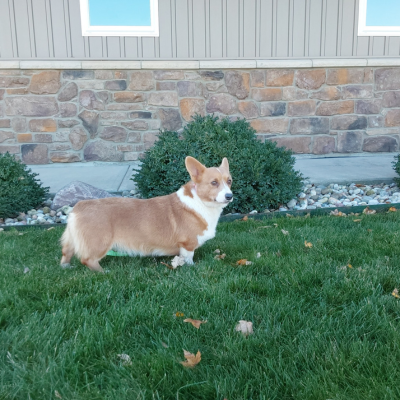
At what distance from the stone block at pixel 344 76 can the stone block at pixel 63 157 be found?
527cm

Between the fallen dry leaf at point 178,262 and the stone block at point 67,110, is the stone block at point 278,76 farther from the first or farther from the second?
the fallen dry leaf at point 178,262

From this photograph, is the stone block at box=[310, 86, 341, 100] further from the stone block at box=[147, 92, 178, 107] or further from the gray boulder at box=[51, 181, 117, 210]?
the gray boulder at box=[51, 181, 117, 210]

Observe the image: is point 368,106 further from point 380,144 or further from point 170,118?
point 170,118

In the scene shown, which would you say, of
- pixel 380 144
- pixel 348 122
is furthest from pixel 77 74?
pixel 380 144

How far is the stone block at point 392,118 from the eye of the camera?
319 inches

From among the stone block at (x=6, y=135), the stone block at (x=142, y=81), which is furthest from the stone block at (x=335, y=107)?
the stone block at (x=6, y=135)

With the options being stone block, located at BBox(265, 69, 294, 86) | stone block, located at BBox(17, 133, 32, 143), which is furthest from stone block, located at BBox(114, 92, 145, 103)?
stone block, located at BBox(265, 69, 294, 86)

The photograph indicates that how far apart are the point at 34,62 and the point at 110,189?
319 centimetres

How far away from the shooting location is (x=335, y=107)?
8008 mm

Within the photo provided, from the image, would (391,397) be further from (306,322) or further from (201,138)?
A: (201,138)

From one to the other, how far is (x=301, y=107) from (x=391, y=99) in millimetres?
1867

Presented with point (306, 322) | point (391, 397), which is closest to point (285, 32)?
point (306, 322)

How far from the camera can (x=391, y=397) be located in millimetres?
1566

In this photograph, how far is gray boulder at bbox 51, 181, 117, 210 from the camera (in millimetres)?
5430
